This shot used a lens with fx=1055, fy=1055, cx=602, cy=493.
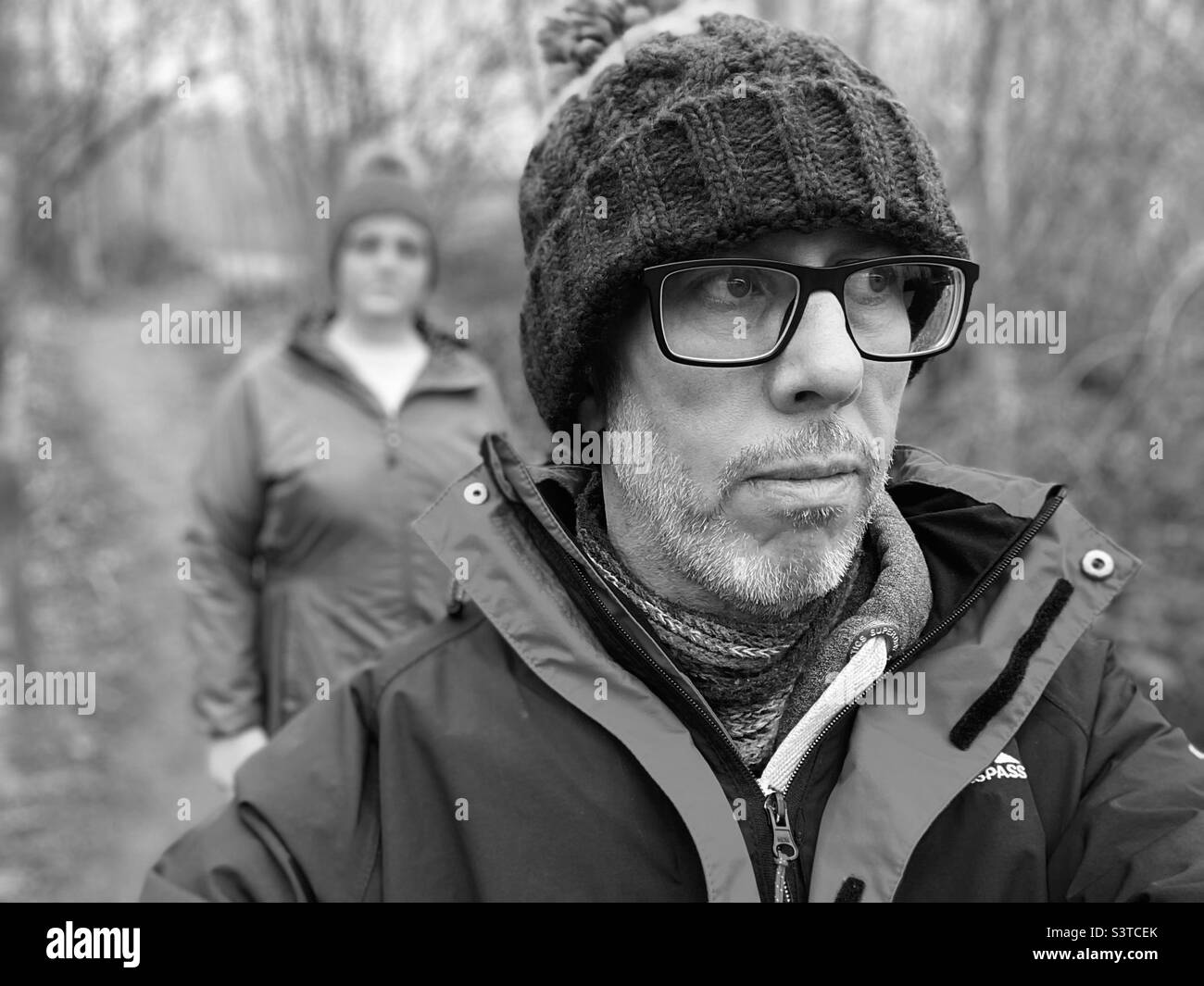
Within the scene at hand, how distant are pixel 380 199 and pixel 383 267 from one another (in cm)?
34

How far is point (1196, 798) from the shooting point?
1.46 metres

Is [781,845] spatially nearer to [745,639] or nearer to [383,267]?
[745,639]

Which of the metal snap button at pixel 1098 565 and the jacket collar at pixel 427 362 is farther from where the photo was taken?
the jacket collar at pixel 427 362

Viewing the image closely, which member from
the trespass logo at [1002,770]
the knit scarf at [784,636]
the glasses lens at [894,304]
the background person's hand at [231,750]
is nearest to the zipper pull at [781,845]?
the knit scarf at [784,636]

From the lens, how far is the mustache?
1.58 meters

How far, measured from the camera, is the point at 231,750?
11.3 ft

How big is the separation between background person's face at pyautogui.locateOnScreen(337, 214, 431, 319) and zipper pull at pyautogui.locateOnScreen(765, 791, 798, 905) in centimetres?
268

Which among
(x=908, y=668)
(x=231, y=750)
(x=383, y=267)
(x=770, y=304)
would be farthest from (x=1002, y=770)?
(x=383, y=267)

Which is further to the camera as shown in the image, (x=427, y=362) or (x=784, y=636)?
(x=427, y=362)

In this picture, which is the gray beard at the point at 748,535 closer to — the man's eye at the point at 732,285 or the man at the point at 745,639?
the man at the point at 745,639

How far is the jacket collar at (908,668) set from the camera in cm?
144

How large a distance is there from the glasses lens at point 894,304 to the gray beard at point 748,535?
171 mm

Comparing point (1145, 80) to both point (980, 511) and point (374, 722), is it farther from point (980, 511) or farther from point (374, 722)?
point (374, 722)
